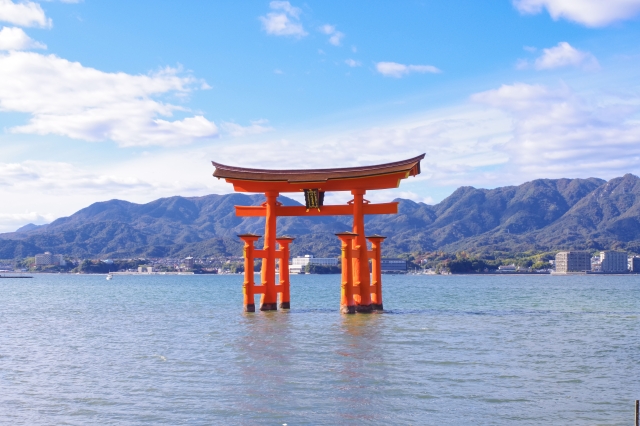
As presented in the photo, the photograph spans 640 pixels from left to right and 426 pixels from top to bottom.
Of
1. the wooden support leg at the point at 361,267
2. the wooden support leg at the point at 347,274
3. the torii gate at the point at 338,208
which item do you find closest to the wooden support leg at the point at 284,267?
the torii gate at the point at 338,208

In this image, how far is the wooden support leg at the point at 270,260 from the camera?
28375 mm

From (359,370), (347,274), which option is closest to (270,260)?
(347,274)

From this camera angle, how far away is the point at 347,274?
27.6m

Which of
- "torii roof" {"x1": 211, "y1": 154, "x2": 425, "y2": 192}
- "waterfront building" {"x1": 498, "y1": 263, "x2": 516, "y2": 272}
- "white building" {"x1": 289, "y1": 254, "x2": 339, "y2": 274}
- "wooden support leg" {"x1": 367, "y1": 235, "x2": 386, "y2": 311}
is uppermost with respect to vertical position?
"torii roof" {"x1": 211, "y1": 154, "x2": 425, "y2": 192}

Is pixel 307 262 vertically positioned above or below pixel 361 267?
below

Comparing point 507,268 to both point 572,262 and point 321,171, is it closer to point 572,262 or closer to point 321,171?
point 572,262

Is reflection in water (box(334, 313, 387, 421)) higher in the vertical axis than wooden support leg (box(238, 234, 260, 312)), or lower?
lower

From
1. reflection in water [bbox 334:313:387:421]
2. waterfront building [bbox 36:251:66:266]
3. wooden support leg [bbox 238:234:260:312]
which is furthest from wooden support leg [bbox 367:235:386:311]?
waterfront building [bbox 36:251:66:266]

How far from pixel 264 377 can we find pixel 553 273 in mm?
160267

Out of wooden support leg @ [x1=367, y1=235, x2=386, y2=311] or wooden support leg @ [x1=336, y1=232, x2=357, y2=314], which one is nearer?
wooden support leg @ [x1=336, y1=232, x2=357, y2=314]

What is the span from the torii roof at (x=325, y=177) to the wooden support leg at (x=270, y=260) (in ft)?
2.59

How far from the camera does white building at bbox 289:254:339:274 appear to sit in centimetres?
17888

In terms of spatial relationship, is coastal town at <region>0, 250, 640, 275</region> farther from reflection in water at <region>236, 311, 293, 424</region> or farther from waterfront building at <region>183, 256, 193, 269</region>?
reflection in water at <region>236, 311, 293, 424</region>

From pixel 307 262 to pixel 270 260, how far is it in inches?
6030
